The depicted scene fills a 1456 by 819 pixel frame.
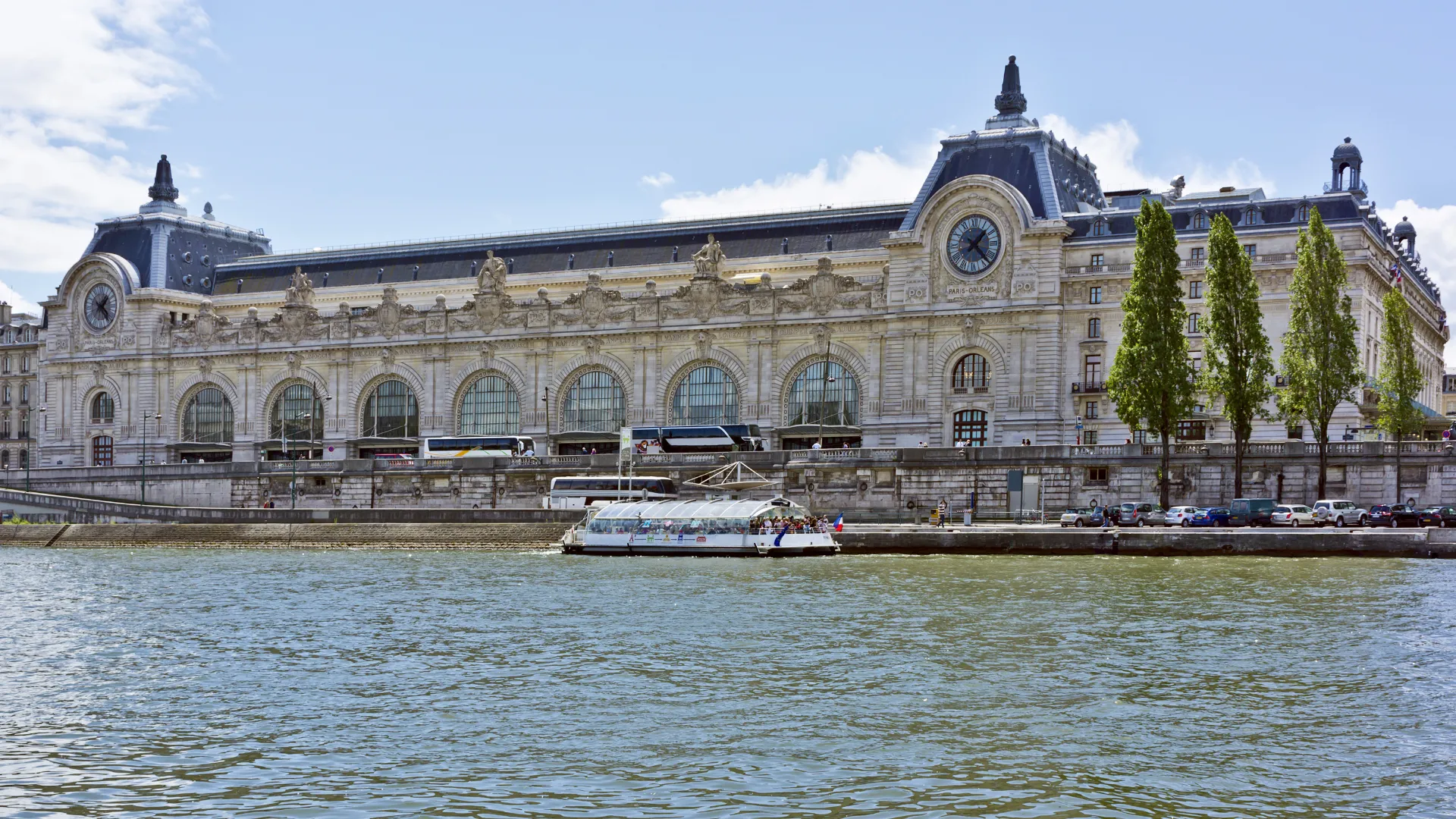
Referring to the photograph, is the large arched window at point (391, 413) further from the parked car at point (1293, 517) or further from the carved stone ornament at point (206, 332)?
the parked car at point (1293, 517)

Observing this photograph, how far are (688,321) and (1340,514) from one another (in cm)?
5050

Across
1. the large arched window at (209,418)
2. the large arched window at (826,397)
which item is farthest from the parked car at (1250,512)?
the large arched window at (209,418)

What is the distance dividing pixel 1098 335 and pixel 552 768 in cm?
7986

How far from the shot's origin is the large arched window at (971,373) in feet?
343

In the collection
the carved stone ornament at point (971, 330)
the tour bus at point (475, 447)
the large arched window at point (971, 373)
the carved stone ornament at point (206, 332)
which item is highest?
the carved stone ornament at point (206, 332)

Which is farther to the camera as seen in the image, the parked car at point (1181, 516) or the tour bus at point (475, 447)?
the tour bus at point (475, 447)

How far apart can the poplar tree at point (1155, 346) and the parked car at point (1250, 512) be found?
16.6 feet

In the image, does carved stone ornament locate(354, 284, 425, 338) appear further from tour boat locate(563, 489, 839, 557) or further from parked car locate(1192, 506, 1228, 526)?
parked car locate(1192, 506, 1228, 526)

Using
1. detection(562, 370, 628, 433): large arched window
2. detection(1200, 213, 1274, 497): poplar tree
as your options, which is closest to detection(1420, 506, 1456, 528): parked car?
detection(1200, 213, 1274, 497): poplar tree

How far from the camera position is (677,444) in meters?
105

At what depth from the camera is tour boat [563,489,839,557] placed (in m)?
74.4

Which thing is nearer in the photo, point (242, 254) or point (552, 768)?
point (552, 768)

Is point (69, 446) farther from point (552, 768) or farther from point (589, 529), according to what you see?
point (552, 768)

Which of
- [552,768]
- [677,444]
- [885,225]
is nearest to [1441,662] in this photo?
[552,768]
